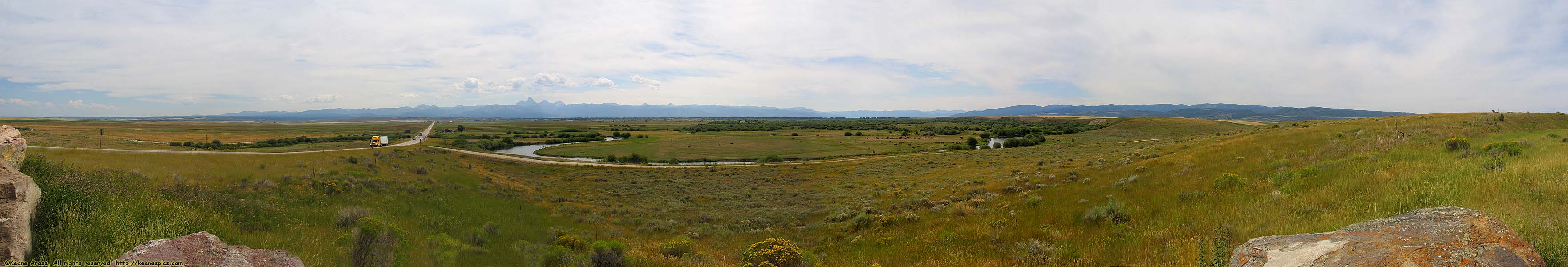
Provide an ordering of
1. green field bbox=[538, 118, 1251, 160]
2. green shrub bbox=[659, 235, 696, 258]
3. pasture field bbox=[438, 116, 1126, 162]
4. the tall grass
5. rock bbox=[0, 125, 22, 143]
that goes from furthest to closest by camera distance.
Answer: green field bbox=[538, 118, 1251, 160], pasture field bbox=[438, 116, 1126, 162], green shrub bbox=[659, 235, 696, 258], rock bbox=[0, 125, 22, 143], the tall grass

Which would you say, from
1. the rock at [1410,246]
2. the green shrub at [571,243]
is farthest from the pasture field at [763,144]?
the rock at [1410,246]

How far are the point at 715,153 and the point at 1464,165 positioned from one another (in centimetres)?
6815

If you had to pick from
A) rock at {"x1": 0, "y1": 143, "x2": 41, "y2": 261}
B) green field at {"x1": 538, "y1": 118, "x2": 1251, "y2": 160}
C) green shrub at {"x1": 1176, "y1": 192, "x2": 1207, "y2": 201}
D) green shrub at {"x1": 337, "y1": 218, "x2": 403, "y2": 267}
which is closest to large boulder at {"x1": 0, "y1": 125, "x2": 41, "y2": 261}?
rock at {"x1": 0, "y1": 143, "x2": 41, "y2": 261}

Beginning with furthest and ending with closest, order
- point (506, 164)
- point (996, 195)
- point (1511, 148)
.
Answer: point (506, 164) < point (996, 195) < point (1511, 148)

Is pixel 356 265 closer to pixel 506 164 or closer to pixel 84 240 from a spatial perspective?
pixel 84 240

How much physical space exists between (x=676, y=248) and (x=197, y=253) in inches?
322

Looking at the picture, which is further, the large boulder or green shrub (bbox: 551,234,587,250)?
green shrub (bbox: 551,234,587,250)

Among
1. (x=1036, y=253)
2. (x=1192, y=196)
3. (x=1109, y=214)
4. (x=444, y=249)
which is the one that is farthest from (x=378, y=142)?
(x=1192, y=196)

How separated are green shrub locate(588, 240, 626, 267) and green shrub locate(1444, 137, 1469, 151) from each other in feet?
62.8

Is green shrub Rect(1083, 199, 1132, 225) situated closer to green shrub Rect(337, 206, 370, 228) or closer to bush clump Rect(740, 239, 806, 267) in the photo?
bush clump Rect(740, 239, 806, 267)

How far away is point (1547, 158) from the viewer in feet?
28.0

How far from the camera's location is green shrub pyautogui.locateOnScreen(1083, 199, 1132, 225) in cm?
978

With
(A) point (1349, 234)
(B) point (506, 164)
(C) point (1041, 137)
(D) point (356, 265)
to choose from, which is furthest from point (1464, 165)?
(C) point (1041, 137)

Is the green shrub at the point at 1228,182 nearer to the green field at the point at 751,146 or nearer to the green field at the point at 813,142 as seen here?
the green field at the point at 813,142
